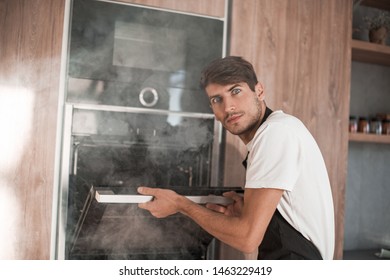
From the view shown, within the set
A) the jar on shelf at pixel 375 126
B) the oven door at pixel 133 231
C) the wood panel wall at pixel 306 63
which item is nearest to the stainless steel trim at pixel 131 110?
the wood panel wall at pixel 306 63

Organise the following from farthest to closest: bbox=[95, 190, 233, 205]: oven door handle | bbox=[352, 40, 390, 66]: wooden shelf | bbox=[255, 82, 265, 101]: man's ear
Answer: bbox=[352, 40, 390, 66]: wooden shelf < bbox=[255, 82, 265, 101]: man's ear < bbox=[95, 190, 233, 205]: oven door handle

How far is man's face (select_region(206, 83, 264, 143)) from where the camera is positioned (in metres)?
1.04

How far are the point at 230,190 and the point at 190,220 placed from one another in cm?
15

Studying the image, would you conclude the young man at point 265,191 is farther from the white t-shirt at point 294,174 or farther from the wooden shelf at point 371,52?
the wooden shelf at point 371,52

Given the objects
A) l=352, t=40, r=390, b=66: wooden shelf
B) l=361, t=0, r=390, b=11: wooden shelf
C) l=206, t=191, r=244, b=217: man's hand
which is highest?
l=361, t=0, r=390, b=11: wooden shelf

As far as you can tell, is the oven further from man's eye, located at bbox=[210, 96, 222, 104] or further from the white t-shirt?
the white t-shirt

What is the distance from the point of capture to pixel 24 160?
972 millimetres

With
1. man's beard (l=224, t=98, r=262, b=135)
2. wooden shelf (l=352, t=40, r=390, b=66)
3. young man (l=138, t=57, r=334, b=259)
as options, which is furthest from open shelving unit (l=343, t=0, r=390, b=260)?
man's beard (l=224, t=98, r=262, b=135)

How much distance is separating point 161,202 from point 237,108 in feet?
1.13

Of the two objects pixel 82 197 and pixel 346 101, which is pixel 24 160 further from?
pixel 346 101

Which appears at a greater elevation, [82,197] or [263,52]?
[263,52]

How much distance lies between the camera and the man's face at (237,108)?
3.41ft

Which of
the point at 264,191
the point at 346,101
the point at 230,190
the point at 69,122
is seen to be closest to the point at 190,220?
the point at 230,190

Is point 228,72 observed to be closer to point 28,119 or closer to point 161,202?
point 161,202
